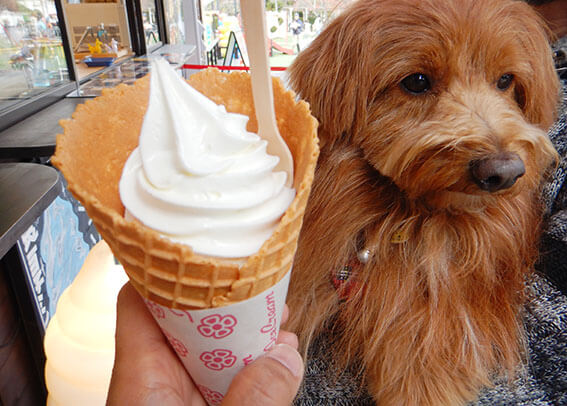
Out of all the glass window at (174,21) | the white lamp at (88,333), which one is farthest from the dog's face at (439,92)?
the glass window at (174,21)

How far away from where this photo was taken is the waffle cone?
24.0 inches

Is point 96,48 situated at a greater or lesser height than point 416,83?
lesser

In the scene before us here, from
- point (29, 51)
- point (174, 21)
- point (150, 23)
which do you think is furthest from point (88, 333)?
point (174, 21)

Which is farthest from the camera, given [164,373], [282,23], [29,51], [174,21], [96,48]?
[174,21]

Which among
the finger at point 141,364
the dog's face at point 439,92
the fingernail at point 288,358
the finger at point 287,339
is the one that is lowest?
the finger at point 287,339

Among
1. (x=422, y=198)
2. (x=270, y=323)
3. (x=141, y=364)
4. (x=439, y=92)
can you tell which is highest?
(x=439, y=92)

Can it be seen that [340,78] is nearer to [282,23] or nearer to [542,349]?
[542,349]

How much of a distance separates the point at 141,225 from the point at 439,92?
826 millimetres

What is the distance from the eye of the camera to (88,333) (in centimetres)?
164

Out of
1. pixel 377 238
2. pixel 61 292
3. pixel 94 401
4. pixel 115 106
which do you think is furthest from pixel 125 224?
pixel 61 292

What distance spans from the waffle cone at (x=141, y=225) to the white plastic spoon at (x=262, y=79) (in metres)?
0.03

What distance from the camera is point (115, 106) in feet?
2.65

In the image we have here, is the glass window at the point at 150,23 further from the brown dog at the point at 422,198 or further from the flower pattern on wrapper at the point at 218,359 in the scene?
the flower pattern on wrapper at the point at 218,359

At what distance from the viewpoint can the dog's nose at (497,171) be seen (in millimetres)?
863
